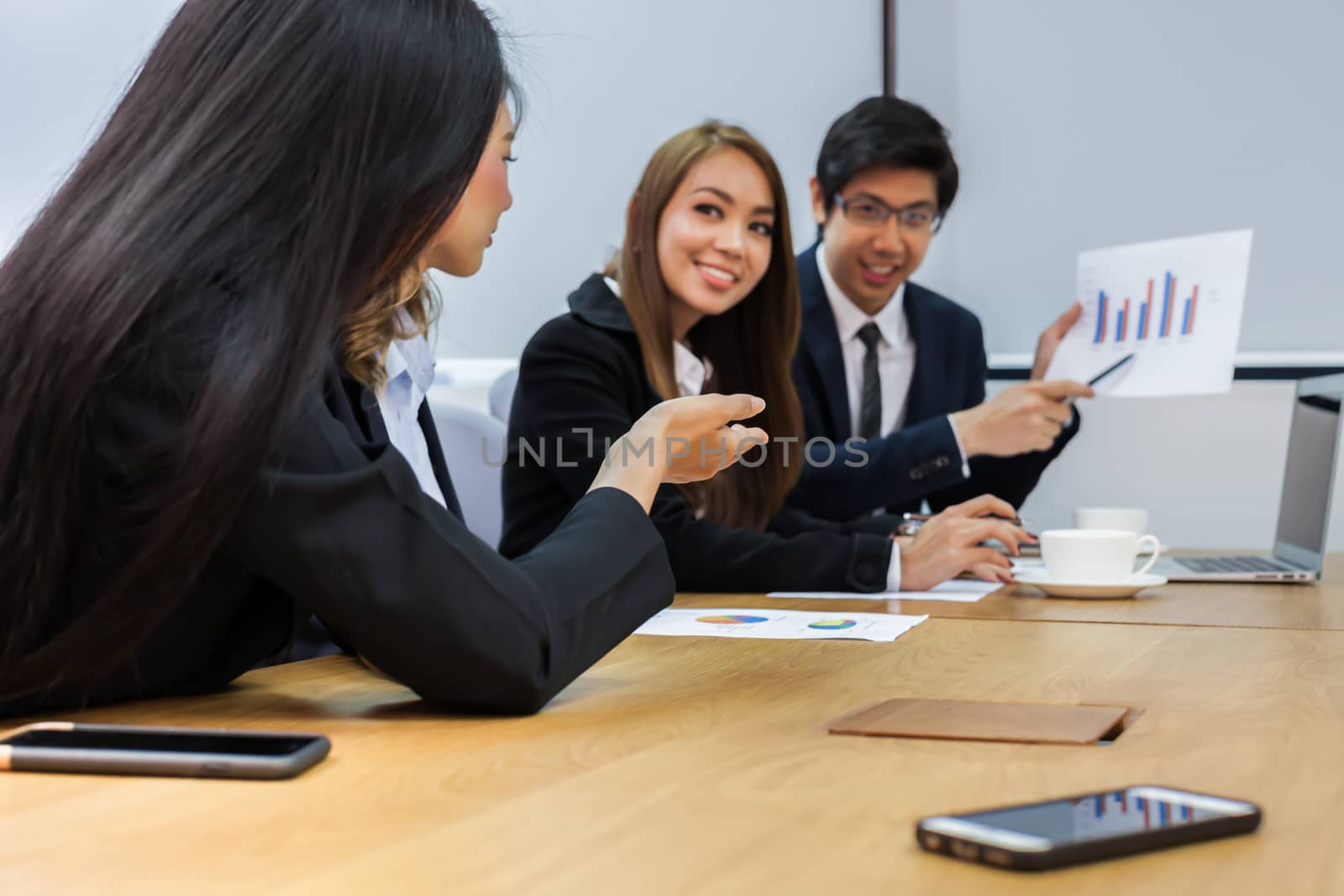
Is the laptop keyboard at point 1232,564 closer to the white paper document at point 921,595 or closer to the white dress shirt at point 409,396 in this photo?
the white paper document at point 921,595

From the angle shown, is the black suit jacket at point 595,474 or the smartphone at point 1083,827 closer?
the smartphone at point 1083,827

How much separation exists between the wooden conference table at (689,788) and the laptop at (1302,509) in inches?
29.9

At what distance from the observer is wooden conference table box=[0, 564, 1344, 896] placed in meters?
0.60

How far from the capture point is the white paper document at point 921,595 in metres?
1.78

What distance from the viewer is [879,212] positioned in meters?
3.09

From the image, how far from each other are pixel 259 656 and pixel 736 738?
0.46 m

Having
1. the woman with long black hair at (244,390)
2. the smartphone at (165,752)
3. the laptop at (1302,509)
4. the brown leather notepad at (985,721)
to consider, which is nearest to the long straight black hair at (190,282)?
the woman with long black hair at (244,390)

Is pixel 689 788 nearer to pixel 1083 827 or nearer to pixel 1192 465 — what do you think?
pixel 1083 827

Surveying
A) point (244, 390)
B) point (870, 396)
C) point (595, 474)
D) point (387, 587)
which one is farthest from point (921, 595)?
point (870, 396)

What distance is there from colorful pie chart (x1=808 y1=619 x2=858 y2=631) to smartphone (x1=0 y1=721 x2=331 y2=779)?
2.36 feet

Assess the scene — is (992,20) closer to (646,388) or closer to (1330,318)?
(1330,318)

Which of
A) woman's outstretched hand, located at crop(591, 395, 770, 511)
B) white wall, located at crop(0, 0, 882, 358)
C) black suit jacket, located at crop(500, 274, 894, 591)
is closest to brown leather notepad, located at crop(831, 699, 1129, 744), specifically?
woman's outstretched hand, located at crop(591, 395, 770, 511)

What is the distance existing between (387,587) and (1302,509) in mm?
1654

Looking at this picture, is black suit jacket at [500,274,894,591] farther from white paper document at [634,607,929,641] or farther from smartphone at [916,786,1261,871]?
smartphone at [916,786,1261,871]
